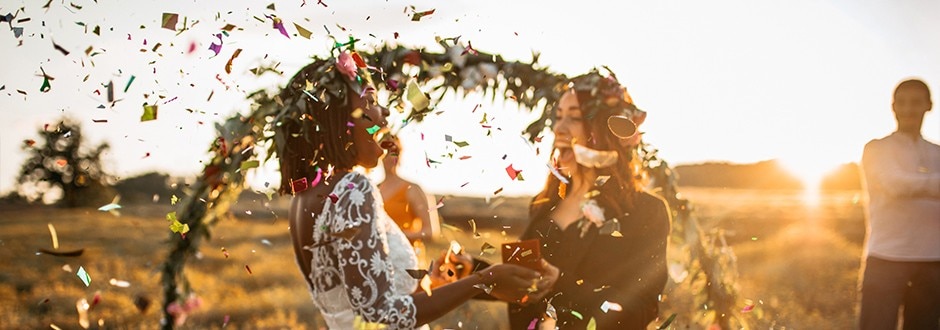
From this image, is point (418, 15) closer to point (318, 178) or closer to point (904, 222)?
point (318, 178)

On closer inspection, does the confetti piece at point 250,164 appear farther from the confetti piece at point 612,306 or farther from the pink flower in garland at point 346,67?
the confetti piece at point 612,306

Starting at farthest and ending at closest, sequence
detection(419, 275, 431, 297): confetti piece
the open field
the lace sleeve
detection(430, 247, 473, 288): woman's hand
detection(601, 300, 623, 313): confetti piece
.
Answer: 1. the open field
2. detection(601, 300, 623, 313): confetti piece
3. detection(430, 247, 473, 288): woman's hand
4. detection(419, 275, 431, 297): confetti piece
5. the lace sleeve

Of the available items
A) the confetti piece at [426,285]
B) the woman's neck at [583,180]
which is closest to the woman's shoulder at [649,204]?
the woman's neck at [583,180]

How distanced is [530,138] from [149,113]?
9.15ft

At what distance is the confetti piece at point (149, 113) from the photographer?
13.6 ft

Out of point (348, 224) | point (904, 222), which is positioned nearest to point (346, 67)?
point (348, 224)

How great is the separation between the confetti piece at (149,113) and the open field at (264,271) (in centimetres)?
91

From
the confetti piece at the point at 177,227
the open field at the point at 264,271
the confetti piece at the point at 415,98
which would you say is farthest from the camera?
the open field at the point at 264,271

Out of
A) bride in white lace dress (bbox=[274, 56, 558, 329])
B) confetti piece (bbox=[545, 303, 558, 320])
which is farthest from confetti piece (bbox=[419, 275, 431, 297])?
confetti piece (bbox=[545, 303, 558, 320])

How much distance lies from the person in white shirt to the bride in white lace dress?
11.7 ft

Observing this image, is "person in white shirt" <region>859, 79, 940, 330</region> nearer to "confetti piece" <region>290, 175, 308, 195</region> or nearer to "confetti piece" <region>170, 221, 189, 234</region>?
"confetti piece" <region>290, 175, 308, 195</region>

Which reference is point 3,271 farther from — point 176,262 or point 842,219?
point 842,219

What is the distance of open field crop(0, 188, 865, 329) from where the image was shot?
1123 cm

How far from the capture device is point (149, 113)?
4195 mm
